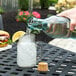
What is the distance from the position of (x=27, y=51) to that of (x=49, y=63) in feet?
1.01

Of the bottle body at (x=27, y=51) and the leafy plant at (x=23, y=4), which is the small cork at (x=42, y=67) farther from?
the leafy plant at (x=23, y=4)

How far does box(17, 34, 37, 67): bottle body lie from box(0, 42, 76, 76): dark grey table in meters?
0.05

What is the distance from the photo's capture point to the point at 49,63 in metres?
2.43

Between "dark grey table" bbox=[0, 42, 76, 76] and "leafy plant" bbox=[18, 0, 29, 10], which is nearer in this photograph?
"dark grey table" bbox=[0, 42, 76, 76]

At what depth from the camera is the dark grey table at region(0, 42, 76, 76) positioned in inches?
84.2

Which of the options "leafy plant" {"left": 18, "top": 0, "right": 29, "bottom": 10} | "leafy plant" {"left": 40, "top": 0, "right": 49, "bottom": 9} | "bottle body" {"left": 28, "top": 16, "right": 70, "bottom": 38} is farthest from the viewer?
"leafy plant" {"left": 40, "top": 0, "right": 49, "bottom": 9}

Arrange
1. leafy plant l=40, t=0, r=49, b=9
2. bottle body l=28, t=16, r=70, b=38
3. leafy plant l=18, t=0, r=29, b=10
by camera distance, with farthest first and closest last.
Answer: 1. leafy plant l=40, t=0, r=49, b=9
2. leafy plant l=18, t=0, r=29, b=10
3. bottle body l=28, t=16, r=70, b=38

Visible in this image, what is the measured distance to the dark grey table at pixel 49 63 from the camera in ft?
7.02

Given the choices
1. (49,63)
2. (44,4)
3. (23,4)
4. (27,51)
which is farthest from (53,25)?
(44,4)

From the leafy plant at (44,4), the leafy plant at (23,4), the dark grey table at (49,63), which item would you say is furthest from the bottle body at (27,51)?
the leafy plant at (44,4)

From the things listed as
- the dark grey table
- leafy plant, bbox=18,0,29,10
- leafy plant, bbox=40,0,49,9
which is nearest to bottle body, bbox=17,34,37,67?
the dark grey table

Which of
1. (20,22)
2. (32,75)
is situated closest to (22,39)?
(32,75)

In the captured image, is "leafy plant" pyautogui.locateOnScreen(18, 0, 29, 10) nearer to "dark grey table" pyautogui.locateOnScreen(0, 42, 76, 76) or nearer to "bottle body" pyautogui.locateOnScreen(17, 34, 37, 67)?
"dark grey table" pyautogui.locateOnScreen(0, 42, 76, 76)

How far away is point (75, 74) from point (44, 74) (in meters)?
0.24
